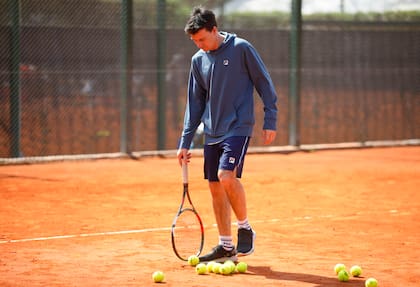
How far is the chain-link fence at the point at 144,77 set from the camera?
46.1 ft

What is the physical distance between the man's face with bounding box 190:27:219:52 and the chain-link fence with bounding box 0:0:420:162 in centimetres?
754

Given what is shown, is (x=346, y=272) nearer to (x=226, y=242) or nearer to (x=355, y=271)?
(x=355, y=271)

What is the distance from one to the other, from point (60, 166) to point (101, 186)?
226 centimetres

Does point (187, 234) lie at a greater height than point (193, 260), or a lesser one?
greater

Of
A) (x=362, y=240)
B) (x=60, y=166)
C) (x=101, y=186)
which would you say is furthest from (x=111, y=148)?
(x=362, y=240)

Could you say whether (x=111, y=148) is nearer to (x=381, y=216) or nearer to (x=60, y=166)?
(x=60, y=166)

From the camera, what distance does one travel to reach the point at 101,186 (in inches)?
443

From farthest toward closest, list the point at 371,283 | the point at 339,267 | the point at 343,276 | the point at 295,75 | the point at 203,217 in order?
1. the point at 295,75
2. the point at 203,217
3. the point at 339,267
4. the point at 343,276
5. the point at 371,283

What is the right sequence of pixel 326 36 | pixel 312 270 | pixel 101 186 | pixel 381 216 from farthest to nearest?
pixel 326 36 → pixel 101 186 → pixel 381 216 → pixel 312 270

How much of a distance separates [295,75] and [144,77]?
2.63 m

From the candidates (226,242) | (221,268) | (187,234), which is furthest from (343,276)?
(187,234)

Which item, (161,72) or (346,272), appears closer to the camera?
(346,272)

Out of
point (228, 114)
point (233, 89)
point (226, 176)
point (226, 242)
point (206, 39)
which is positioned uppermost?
point (206, 39)

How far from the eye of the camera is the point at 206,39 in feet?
21.4
